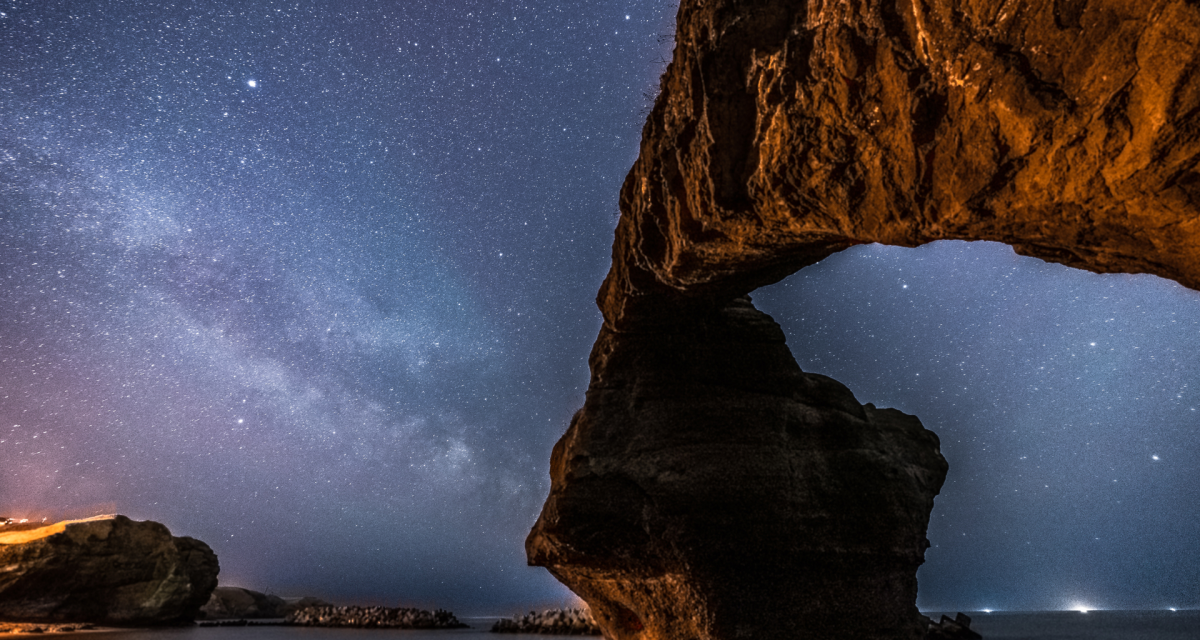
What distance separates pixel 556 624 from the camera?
1221 inches

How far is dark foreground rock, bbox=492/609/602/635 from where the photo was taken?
1142 inches

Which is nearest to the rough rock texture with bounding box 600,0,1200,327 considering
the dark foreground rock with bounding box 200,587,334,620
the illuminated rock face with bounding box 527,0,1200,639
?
the illuminated rock face with bounding box 527,0,1200,639

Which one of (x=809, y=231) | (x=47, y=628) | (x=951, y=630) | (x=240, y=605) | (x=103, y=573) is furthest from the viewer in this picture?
(x=240, y=605)

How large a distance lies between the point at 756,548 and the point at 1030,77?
23.6ft

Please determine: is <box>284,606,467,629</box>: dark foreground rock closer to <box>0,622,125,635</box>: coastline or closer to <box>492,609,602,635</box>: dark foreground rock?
<box>492,609,602,635</box>: dark foreground rock

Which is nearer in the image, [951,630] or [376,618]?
[951,630]

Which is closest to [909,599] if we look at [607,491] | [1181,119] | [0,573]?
[607,491]

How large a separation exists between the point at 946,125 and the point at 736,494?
252 inches

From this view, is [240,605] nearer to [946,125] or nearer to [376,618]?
[376,618]

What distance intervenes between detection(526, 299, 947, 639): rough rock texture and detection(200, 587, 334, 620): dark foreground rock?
47.2 meters

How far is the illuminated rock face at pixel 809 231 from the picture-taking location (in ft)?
10.3

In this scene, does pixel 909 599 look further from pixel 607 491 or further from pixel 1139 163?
pixel 1139 163

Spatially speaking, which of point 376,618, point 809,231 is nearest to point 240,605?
point 376,618

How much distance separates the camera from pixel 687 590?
8.71 m
